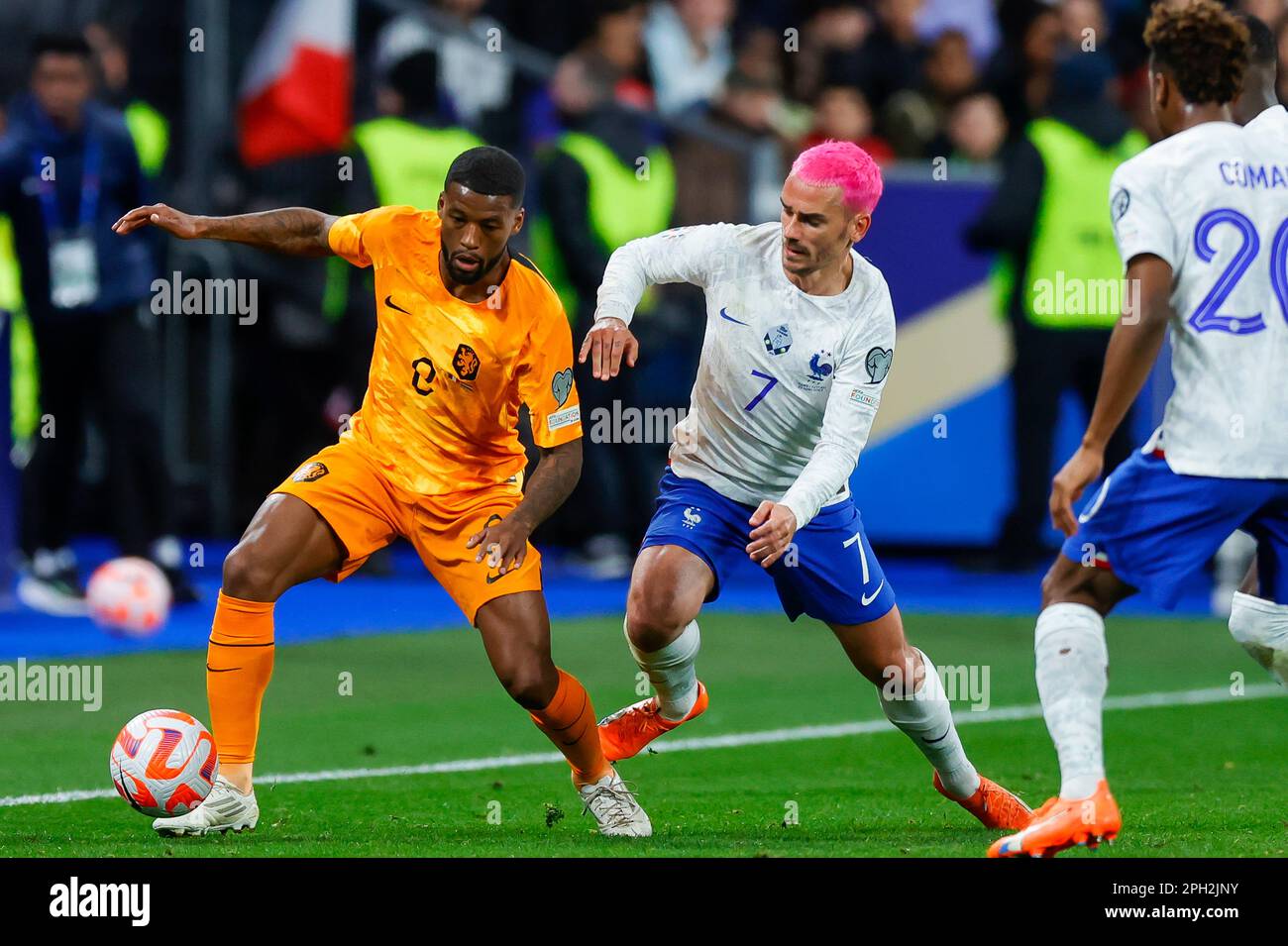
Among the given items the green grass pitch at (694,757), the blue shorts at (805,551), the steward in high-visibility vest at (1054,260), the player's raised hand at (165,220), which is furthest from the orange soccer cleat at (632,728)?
the steward in high-visibility vest at (1054,260)

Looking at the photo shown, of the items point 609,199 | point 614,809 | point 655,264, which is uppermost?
point 609,199

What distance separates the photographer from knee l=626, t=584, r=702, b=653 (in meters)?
6.23

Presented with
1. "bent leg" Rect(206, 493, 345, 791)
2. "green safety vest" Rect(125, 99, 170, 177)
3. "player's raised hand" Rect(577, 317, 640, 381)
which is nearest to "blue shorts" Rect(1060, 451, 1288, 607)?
"player's raised hand" Rect(577, 317, 640, 381)

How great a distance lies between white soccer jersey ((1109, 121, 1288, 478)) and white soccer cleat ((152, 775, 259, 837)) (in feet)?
9.31

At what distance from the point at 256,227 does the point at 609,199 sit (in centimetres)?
697

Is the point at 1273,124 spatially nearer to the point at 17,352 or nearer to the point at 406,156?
the point at 406,156

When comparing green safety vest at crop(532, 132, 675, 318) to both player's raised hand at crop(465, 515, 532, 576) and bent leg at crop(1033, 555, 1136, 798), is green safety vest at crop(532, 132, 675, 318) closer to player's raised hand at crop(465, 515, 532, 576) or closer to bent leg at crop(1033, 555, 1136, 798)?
player's raised hand at crop(465, 515, 532, 576)

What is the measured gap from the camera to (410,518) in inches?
247

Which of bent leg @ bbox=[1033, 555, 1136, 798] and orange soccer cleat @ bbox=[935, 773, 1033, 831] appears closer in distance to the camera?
bent leg @ bbox=[1033, 555, 1136, 798]

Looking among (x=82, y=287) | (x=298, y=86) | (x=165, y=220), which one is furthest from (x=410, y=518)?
(x=298, y=86)

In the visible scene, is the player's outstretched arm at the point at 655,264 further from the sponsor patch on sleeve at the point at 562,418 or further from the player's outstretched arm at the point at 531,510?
the player's outstretched arm at the point at 531,510

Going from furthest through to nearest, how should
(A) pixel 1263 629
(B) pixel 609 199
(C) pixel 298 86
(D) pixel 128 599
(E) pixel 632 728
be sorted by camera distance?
(C) pixel 298 86 → (B) pixel 609 199 → (D) pixel 128 599 → (E) pixel 632 728 → (A) pixel 1263 629
